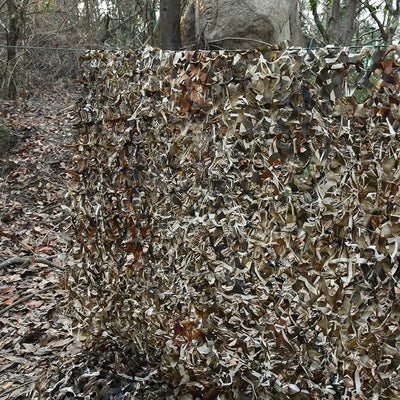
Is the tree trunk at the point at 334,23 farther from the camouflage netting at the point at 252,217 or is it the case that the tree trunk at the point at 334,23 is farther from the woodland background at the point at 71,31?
the camouflage netting at the point at 252,217

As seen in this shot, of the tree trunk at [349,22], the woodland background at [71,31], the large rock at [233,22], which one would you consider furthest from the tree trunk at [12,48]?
the tree trunk at [349,22]

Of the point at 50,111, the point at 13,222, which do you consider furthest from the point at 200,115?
the point at 50,111

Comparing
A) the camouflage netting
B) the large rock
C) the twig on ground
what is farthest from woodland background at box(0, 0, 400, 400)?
the large rock

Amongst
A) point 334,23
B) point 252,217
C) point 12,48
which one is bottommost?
point 252,217

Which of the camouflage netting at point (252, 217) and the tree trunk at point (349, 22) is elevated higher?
the tree trunk at point (349, 22)

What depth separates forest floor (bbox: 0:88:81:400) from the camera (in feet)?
9.75

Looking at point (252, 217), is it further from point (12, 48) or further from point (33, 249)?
point (12, 48)

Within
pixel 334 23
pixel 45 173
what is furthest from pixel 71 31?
pixel 334 23

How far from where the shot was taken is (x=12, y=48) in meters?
7.65

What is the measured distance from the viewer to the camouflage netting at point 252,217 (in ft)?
5.52

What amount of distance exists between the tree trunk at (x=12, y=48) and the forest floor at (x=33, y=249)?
1.12 feet

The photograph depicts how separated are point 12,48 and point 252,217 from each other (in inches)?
286

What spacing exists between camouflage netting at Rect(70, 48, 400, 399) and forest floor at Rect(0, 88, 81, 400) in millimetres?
592

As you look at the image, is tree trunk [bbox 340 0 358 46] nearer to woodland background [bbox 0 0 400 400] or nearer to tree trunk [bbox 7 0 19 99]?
woodland background [bbox 0 0 400 400]
